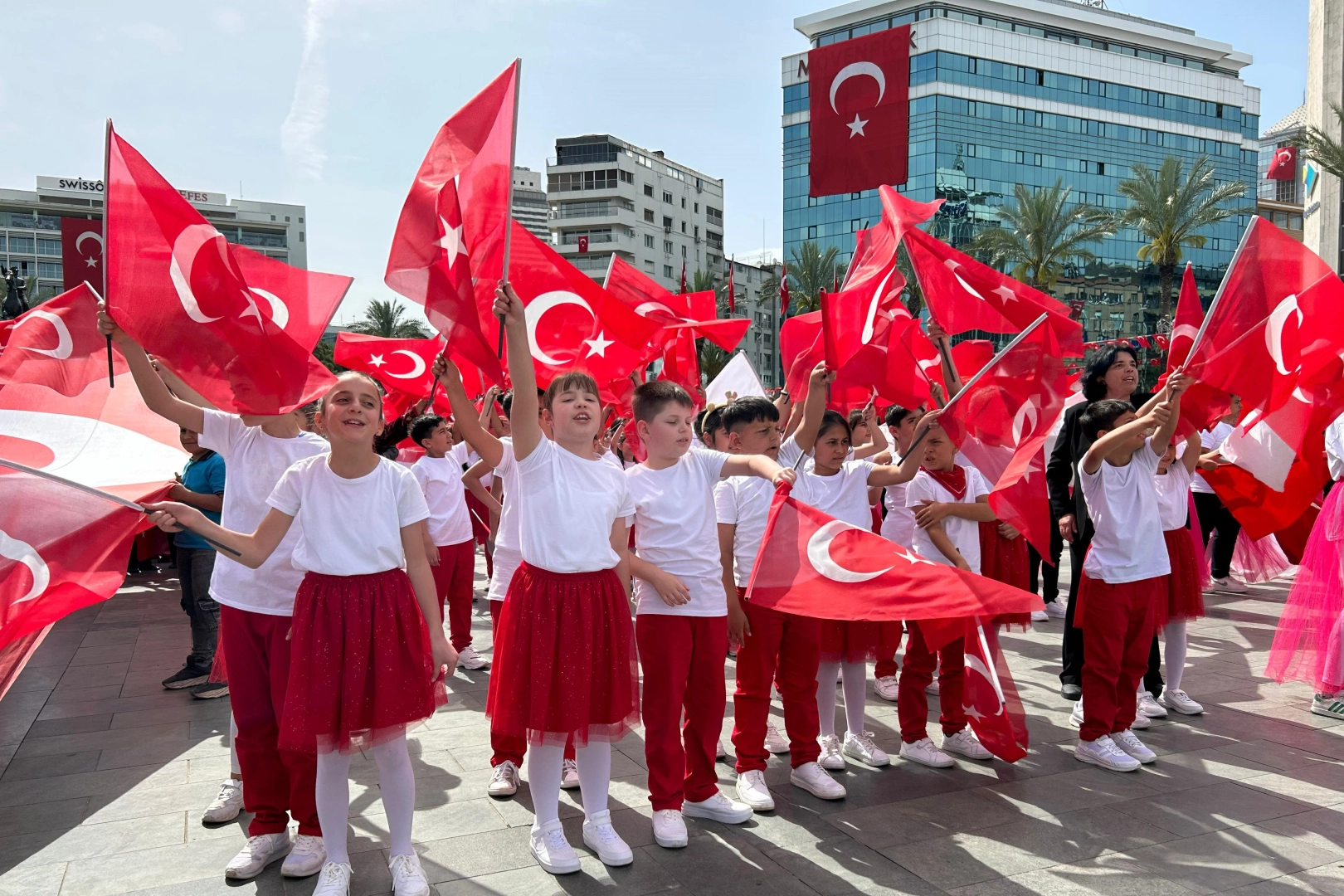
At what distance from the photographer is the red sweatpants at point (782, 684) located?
440 centimetres

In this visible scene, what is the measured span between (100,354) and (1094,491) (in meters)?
5.09

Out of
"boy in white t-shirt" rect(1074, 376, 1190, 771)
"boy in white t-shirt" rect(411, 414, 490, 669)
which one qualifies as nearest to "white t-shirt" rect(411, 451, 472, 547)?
"boy in white t-shirt" rect(411, 414, 490, 669)

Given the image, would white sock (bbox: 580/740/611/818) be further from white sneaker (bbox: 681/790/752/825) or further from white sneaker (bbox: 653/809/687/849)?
white sneaker (bbox: 681/790/752/825)

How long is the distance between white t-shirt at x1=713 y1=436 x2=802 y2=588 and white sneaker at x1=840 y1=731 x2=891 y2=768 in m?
1.01

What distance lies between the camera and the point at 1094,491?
5.07 m

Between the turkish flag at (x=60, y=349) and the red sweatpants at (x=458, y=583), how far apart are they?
7.45 feet

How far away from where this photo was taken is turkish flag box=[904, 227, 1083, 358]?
548 centimetres

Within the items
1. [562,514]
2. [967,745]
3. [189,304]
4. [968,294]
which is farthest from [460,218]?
[967,745]

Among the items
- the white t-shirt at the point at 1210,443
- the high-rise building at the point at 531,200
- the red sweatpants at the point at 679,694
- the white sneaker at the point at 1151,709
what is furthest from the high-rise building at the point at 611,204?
the red sweatpants at the point at 679,694

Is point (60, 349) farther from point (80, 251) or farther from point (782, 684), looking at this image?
point (80, 251)

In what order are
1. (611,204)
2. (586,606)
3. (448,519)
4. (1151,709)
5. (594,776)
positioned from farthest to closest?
(611,204) < (448,519) < (1151,709) < (594,776) < (586,606)

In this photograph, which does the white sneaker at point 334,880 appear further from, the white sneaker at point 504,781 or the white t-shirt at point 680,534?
the white t-shirt at point 680,534

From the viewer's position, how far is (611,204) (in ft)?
252

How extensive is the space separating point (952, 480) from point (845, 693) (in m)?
1.23
